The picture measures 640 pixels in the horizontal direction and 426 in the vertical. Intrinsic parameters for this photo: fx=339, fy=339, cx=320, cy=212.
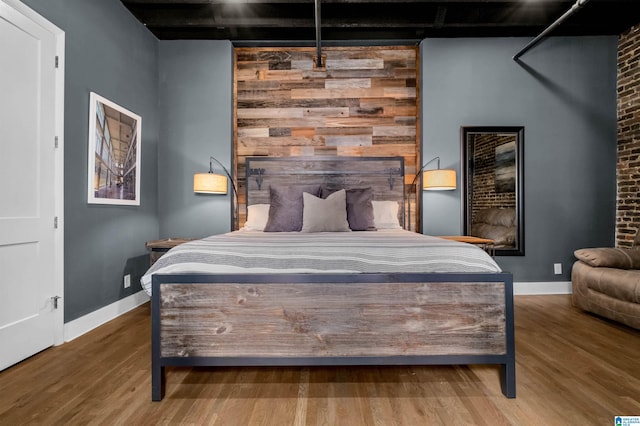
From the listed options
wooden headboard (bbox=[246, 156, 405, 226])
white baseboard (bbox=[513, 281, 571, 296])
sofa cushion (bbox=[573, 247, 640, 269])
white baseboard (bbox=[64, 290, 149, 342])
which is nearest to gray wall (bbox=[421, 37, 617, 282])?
white baseboard (bbox=[513, 281, 571, 296])

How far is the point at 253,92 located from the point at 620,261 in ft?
14.0

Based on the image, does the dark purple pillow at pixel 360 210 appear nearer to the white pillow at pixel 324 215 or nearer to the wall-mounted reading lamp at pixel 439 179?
the white pillow at pixel 324 215

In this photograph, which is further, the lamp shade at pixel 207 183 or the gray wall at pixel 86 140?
the lamp shade at pixel 207 183

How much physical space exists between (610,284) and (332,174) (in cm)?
291

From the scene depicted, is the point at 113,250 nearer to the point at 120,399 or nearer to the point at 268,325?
the point at 120,399

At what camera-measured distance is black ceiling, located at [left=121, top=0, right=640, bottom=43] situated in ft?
11.5

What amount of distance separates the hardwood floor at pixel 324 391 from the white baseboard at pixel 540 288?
4.75 feet

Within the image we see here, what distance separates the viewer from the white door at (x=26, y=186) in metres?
2.17

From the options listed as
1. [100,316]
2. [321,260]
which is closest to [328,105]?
[321,260]

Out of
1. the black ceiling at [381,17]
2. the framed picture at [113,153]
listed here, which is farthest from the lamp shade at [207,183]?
the black ceiling at [381,17]

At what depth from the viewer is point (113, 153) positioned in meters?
3.21

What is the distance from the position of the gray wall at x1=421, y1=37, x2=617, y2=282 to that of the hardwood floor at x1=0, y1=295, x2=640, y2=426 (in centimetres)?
180

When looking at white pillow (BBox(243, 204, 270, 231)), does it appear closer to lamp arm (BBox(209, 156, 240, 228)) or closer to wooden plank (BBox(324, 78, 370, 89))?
lamp arm (BBox(209, 156, 240, 228))

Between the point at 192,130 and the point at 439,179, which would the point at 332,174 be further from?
the point at 192,130
